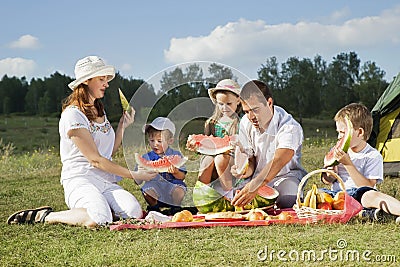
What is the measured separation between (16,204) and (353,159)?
3374 millimetres

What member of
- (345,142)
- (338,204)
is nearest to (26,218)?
(338,204)

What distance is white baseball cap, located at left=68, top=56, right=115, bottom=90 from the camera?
15.4ft

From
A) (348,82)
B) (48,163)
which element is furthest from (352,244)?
(348,82)

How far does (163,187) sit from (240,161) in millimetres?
741

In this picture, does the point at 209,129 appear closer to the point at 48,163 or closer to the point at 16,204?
the point at 16,204

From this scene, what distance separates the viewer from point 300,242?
142 inches

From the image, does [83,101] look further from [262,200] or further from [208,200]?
[262,200]

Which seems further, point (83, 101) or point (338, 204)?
point (83, 101)

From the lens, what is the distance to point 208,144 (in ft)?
14.3

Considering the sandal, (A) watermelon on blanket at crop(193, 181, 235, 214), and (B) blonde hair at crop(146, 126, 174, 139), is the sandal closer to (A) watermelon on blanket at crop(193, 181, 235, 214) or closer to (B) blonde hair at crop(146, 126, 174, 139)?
(B) blonde hair at crop(146, 126, 174, 139)

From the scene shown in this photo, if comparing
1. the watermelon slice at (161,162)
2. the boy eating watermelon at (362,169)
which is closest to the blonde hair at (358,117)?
the boy eating watermelon at (362,169)

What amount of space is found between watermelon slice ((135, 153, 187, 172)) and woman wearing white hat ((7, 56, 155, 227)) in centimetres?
13

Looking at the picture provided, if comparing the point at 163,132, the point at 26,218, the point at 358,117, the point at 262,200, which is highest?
the point at 358,117

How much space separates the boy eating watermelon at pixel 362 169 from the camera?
4.28 m
